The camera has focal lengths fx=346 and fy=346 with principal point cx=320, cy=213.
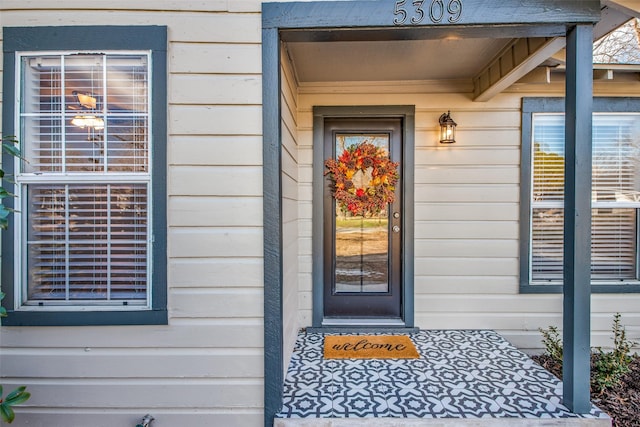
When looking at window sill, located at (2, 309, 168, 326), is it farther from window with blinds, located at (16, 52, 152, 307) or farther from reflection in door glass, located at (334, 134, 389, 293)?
reflection in door glass, located at (334, 134, 389, 293)

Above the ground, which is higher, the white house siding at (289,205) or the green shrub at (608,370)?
the white house siding at (289,205)

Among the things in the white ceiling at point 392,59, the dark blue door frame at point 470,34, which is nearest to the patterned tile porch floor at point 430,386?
the dark blue door frame at point 470,34

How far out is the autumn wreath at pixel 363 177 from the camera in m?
3.21

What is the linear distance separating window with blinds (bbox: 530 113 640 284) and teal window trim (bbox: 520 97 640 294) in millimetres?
53

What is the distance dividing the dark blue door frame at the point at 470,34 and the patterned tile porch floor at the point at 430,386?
18 centimetres

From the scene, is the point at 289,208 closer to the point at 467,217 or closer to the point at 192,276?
the point at 192,276

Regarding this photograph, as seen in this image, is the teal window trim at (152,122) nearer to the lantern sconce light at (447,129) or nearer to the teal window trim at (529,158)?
the lantern sconce light at (447,129)

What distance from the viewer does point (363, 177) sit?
10.7 ft

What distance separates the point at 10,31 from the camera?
6.40 ft

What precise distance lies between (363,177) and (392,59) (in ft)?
3.39

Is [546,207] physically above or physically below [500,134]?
below

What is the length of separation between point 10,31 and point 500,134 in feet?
11.9

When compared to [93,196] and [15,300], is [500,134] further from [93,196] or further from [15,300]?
[15,300]

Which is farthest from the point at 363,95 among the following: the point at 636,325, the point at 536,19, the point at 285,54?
the point at 636,325
